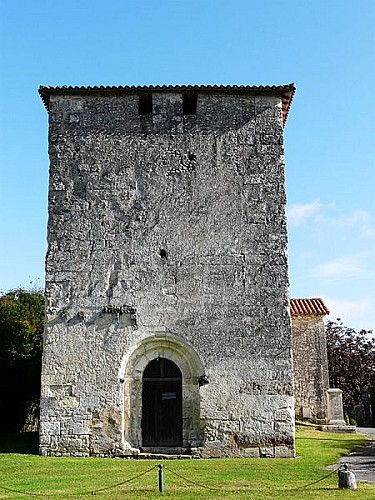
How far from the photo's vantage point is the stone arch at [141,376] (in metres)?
13.3

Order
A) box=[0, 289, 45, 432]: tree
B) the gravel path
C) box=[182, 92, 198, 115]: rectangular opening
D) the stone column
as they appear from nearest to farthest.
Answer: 1. the gravel path
2. box=[182, 92, 198, 115]: rectangular opening
3. box=[0, 289, 45, 432]: tree
4. the stone column

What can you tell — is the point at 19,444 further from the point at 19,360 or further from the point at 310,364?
the point at 310,364

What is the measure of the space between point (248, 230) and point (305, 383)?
10277 millimetres

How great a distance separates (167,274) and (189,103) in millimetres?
4327

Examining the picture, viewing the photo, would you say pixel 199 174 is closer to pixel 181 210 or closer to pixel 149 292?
pixel 181 210

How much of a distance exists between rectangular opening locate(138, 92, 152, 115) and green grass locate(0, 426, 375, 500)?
26.3 feet

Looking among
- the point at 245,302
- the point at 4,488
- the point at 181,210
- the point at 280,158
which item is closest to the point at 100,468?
the point at 4,488

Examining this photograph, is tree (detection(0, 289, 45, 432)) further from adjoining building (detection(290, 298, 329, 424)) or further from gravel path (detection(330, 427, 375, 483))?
gravel path (detection(330, 427, 375, 483))

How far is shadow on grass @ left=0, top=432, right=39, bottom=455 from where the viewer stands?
13.8 metres

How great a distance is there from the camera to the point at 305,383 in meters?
22.4

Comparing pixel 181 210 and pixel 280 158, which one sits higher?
pixel 280 158

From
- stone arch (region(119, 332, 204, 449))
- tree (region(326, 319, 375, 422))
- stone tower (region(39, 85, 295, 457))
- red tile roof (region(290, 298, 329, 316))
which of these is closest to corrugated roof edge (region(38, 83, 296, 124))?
stone tower (region(39, 85, 295, 457))

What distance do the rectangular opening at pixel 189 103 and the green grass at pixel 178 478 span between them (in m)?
8.00

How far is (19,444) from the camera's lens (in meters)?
15.4
